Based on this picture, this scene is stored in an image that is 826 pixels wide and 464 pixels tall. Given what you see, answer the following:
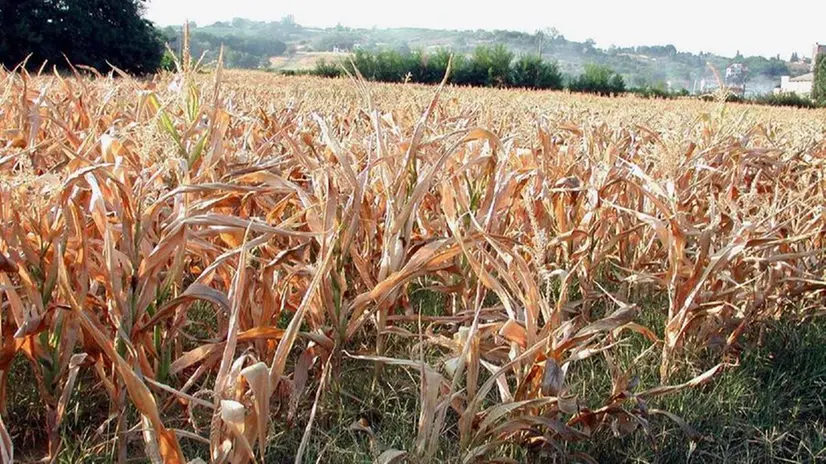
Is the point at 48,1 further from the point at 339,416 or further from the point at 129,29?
the point at 339,416

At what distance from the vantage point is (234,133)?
11.8 feet

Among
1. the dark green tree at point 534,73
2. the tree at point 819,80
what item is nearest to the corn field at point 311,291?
the dark green tree at point 534,73

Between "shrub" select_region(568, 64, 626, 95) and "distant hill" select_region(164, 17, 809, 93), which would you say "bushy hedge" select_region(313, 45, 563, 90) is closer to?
"shrub" select_region(568, 64, 626, 95)

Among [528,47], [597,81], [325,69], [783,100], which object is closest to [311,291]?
[325,69]

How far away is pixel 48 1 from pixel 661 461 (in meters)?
33.4

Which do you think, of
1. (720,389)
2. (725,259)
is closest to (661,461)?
(720,389)

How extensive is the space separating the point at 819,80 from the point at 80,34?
40204 millimetres

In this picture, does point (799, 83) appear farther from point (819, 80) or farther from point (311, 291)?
point (311, 291)

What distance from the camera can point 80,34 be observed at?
2978cm

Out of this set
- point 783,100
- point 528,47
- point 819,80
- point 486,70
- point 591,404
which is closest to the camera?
point 591,404

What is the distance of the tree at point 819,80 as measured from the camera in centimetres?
4412

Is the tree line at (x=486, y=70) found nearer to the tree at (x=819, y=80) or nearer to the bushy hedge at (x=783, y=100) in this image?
the bushy hedge at (x=783, y=100)

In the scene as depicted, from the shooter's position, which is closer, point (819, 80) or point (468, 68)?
point (468, 68)

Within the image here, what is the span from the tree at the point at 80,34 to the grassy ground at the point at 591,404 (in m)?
29.6
